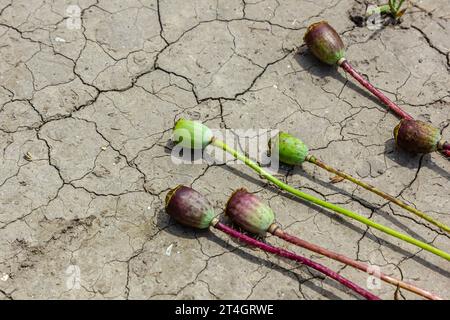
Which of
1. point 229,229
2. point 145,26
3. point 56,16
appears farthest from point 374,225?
point 56,16

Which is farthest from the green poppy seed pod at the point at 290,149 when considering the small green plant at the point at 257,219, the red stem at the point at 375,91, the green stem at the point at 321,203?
the red stem at the point at 375,91

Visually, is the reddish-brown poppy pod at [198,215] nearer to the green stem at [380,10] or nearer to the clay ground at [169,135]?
the clay ground at [169,135]

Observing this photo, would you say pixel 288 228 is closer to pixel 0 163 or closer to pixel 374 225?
pixel 374 225

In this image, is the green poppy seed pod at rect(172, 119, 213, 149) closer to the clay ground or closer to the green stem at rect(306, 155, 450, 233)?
the clay ground

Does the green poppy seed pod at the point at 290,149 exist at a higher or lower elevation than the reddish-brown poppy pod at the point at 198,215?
higher

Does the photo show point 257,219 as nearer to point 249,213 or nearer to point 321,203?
point 249,213

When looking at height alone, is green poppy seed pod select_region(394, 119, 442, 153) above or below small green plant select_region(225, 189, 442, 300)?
above

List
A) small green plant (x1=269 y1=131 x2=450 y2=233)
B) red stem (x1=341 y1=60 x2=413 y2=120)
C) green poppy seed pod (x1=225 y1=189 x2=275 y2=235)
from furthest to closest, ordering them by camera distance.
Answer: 1. red stem (x1=341 y1=60 x2=413 y2=120)
2. small green plant (x1=269 y1=131 x2=450 y2=233)
3. green poppy seed pod (x1=225 y1=189 x2=275 y2=235)

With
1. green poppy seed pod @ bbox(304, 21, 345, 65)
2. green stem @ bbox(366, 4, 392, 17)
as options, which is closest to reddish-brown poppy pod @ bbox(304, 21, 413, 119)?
green poppy seed pod @ bbox(304, 21, 345, 65)
